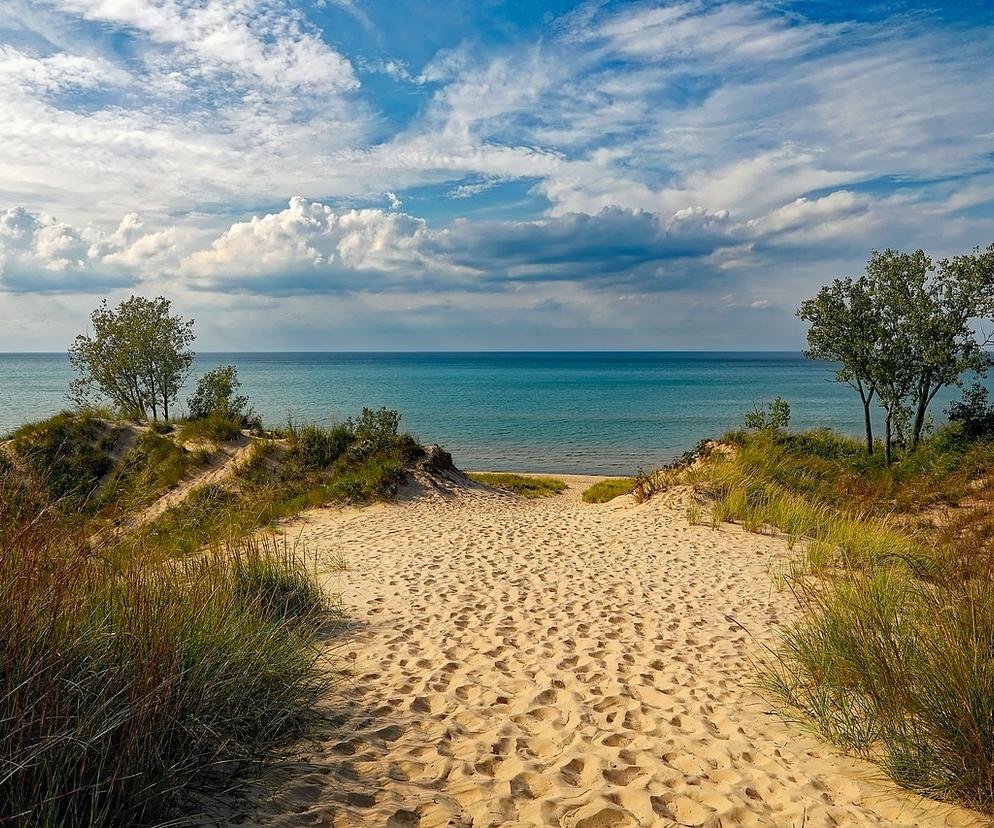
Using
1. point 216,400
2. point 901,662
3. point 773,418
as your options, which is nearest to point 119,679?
point 901,662

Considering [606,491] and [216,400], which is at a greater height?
[216,400]

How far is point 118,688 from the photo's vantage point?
338 cm

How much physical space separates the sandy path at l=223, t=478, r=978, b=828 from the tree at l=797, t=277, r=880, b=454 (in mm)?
12002

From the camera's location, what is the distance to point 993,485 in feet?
51.9

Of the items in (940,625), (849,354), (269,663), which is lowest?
(269,663)

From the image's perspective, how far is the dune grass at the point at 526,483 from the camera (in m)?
24.2

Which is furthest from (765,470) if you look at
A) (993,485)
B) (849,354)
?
(849,354)

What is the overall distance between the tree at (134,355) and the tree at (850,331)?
74.6 ft

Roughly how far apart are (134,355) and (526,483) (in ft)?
51.2

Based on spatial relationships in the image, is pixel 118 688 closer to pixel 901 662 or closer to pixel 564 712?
pixel 564 712

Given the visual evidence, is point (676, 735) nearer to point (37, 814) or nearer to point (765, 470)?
point (37, 814)

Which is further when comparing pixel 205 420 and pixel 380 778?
pixel 205 420

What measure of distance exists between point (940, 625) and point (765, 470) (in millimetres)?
12841

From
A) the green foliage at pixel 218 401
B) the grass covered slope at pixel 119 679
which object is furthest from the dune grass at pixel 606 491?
the grass covered slope at pixel 119 679
